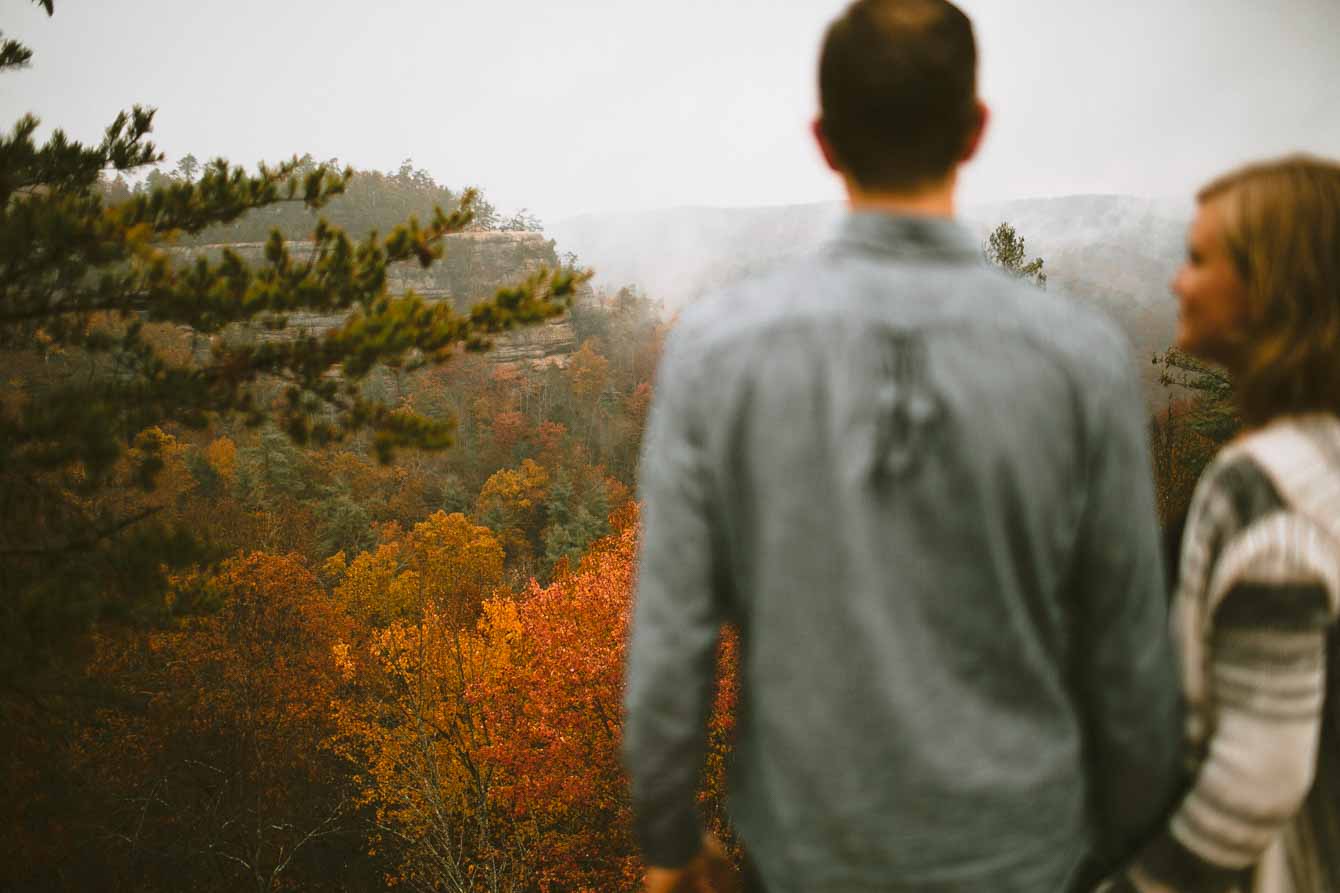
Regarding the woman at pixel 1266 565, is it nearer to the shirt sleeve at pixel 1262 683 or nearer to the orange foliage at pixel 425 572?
the shirt sleeve at pixel 1262 683

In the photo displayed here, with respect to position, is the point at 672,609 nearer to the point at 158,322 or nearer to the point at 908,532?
the point at 908,532

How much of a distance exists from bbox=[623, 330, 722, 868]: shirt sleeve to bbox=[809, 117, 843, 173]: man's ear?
38 centimetres

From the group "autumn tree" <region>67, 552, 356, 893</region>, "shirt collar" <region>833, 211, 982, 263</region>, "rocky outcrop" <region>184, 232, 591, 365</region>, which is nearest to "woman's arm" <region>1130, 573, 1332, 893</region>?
"shirt collar" <region>833, 211, 982, 263</region>

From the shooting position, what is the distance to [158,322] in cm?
420

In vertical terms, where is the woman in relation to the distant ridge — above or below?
below

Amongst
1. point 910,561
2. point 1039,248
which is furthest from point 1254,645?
point 1039,248

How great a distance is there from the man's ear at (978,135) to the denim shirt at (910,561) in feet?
0.46

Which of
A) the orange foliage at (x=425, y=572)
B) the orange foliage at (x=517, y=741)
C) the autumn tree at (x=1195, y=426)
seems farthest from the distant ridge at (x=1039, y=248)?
the orange foliage at (x=517, y=741)

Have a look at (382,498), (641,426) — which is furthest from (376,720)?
(641,426)

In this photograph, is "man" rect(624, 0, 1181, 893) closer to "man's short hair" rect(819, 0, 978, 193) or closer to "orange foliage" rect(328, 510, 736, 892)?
"man's short hair" rect(819, 0, 978, 193)

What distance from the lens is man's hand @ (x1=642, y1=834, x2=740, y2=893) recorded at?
119 centimetres

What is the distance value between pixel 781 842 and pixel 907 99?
1.09 meters

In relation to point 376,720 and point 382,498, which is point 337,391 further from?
point 382,498

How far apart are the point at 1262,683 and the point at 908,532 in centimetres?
59
